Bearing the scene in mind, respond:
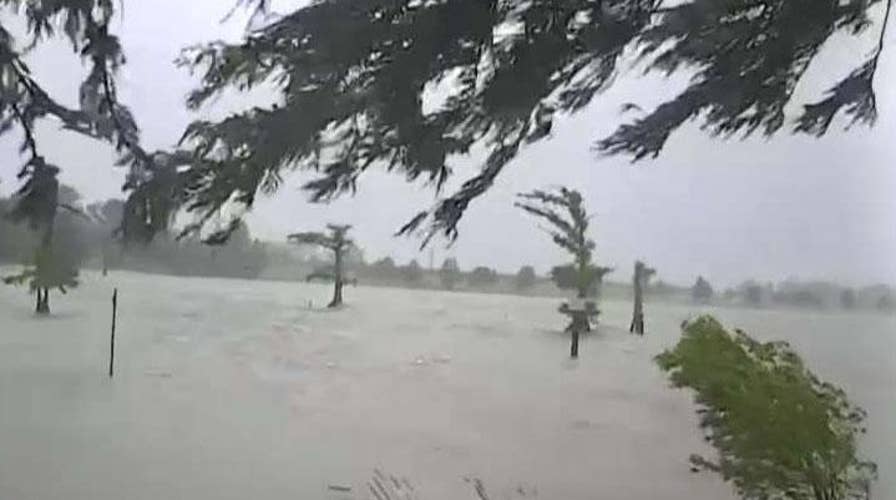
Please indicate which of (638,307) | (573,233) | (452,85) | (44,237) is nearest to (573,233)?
(573,233)

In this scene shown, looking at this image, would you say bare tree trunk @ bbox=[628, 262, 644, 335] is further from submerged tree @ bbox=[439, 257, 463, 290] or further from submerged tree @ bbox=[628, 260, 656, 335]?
submerged tree @ bbox=[439, 257, 463, 290]

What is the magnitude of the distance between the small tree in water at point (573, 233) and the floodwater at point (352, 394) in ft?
0.08

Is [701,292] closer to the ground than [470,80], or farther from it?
closer to the ground

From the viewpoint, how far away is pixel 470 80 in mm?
1049

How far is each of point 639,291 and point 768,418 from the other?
19cm

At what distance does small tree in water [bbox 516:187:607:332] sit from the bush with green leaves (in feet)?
0.33

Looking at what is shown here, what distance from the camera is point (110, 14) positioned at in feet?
3.51

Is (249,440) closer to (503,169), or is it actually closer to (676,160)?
(503,169)

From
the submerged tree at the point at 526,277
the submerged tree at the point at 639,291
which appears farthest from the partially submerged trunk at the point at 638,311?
the submerged tree at the point at 526,277

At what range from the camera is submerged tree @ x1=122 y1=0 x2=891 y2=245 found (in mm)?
1042

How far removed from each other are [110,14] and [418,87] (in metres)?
0.35

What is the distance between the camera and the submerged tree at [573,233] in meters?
1.03

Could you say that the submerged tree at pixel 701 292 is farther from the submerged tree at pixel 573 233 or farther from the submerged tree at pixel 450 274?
the submerged tree at pixel 450 274

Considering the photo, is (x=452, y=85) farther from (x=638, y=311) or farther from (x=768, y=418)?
(x=768, y=418)
